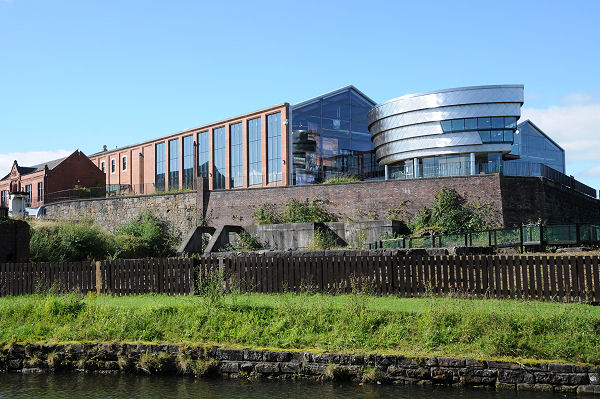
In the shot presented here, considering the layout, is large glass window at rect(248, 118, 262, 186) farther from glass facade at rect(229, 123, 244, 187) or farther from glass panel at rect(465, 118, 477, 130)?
glass panel at rect(465, 118, 477, 130)

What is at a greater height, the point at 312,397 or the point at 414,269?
the point at 414,269

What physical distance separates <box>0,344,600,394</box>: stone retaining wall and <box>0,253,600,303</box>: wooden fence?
288cm

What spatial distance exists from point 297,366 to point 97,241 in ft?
77.5

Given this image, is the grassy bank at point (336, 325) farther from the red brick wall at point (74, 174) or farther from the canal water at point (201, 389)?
the red brick wall at point (74, 174)

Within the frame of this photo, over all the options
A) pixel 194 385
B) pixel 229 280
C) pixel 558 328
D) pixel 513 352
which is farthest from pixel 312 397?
pixel 229 280

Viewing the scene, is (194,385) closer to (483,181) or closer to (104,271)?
(104,271)

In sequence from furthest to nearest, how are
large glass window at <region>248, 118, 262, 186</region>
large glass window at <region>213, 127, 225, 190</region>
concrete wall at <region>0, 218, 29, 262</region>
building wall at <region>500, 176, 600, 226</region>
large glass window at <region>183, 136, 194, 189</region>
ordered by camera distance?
large glass window at <region>183, 136, 194, 189</region>
large glass window at <region>213, 127, 225, 190</region>
large glass window at <region>248, 118, 262, 186</region>
building wall at <region>500, 176, 600, 226</region>
concrete wall at <region>0, 218, 29, 262</region>

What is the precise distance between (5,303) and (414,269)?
35.2 ft

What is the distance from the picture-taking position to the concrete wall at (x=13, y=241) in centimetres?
2031

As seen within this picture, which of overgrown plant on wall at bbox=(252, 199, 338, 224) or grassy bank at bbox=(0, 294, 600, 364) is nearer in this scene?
grassy bank at bbox=(0, 294, 600, 364)

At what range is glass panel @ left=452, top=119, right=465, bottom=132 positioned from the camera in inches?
1639

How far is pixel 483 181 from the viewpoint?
31953mm

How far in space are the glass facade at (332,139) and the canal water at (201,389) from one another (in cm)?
3418

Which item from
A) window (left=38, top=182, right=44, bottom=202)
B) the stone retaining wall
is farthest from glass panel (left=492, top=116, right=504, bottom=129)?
window (left=38, top=182, right=44, bottom=202)
